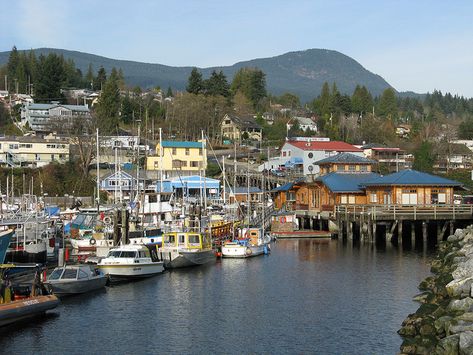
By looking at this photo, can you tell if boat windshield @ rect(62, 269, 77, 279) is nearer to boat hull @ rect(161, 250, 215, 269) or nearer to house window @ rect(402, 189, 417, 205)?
boat hull @ rect(161, 250, 215, 269)

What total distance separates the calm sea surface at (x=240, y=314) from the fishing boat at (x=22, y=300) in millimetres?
573

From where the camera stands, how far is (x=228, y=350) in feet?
92.1

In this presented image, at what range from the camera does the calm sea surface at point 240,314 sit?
28750 millimetres

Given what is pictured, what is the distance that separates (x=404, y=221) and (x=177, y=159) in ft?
147

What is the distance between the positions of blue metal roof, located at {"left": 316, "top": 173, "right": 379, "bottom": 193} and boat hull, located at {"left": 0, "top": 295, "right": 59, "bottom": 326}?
44337mm

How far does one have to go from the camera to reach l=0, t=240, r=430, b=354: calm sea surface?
2875 centimetres

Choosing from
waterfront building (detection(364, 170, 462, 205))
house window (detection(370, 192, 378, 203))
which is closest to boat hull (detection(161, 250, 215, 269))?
waterfront building (detection(364, 170, 462, 205))

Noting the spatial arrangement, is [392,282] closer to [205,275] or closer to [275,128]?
[205,275]

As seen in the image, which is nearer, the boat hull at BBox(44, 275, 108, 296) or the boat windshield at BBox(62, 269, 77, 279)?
the boat hull at BBox(44, 275, 108, 296)

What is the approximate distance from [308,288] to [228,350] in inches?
546

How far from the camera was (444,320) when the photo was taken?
2617 centimetres

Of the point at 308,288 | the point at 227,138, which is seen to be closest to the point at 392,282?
the point at 308,288

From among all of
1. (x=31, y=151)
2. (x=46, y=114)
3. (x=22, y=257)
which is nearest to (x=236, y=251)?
(x=22, y=257)

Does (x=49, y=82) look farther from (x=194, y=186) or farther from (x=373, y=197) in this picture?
(x=373, y=197)
